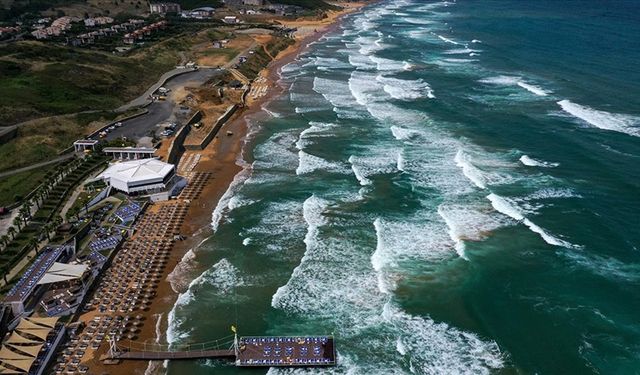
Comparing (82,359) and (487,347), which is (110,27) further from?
(487,347)

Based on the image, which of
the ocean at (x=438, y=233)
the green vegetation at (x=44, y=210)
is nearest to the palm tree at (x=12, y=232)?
the green vegetation at (x=44, y=210)

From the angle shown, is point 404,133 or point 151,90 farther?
point 151,90

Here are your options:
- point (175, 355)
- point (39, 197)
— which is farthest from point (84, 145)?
point (175, 355)

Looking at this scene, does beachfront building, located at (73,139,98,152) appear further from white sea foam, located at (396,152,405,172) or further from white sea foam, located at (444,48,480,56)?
white sea foam, located at (444,48,480,56)

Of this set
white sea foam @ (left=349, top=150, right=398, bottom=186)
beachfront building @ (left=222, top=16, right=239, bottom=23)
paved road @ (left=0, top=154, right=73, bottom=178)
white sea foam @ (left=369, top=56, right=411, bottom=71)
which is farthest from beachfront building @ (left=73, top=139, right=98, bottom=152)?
beachfront building @ (left=222, top=16, right=239, bottom=23)

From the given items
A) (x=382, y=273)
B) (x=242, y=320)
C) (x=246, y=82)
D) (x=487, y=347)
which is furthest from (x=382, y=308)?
(x=246, y=82)

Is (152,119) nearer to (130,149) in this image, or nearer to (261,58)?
(130,149)
